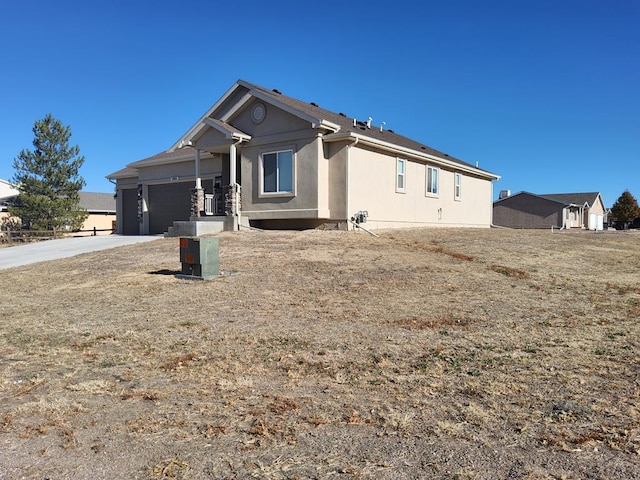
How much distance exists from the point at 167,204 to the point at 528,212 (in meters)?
39.0

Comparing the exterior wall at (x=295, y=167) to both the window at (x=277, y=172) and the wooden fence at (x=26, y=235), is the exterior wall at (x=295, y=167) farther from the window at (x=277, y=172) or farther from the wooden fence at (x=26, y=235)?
the wooden fence at (x=26, y=235)

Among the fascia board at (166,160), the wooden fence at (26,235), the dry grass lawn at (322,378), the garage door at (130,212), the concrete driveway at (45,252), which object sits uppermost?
the fascia board at (166,160)

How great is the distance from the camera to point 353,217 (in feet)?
57.2

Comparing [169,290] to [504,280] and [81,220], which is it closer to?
[504,280]

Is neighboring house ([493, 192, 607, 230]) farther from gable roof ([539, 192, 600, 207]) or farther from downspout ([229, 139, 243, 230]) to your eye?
downspout ([229, 139, 243, 230])

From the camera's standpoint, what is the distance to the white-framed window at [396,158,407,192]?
19.8 m

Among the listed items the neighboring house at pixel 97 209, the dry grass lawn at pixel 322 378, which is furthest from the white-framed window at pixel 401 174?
the neighboring house at pixel 97 209

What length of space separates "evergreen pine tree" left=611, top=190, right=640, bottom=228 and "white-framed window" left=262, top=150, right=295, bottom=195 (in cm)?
5660

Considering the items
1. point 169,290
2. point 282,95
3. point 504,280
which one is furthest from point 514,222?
point 169,290

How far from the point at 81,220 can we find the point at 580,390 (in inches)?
1364

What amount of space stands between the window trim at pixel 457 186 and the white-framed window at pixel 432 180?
214 cm

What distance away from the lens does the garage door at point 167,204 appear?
75.2ft

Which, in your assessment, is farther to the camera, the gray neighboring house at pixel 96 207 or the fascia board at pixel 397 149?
the gray neighboring house at pixel 96 207

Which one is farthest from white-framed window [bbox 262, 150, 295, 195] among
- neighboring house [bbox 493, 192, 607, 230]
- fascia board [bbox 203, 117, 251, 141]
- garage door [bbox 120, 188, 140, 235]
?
neighboring house [bbox 493, 192, 607, 230]
